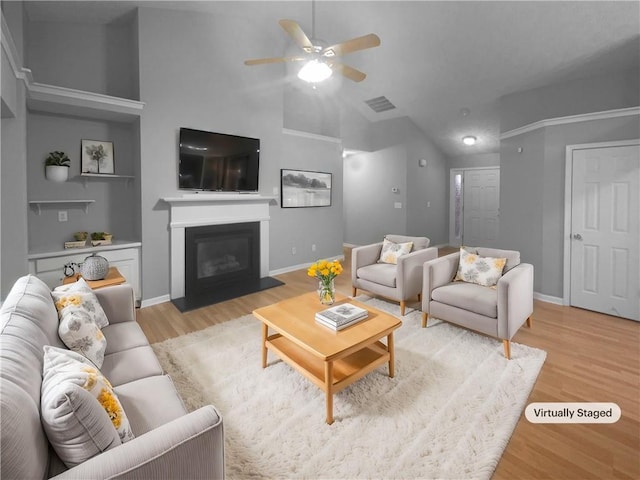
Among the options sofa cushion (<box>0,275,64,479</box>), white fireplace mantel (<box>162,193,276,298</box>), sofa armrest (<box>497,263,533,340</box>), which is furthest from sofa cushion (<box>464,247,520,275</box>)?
sofa cushion (<box>0,275,64,479</box>)

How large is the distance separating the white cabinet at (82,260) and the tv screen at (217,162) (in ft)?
3.37

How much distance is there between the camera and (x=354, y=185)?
309 inches

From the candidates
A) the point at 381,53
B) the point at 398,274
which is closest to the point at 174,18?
the point at 381,53

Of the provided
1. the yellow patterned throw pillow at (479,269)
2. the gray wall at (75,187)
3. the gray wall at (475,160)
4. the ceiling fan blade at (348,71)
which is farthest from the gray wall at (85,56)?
the gray wall at (475,160)

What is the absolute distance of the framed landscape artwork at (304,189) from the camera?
546 cm

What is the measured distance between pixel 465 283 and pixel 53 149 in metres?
4.64

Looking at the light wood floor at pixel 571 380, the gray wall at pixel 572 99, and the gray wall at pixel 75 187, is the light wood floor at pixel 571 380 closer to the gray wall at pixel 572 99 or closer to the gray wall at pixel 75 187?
the gray wall at pixel 75 187

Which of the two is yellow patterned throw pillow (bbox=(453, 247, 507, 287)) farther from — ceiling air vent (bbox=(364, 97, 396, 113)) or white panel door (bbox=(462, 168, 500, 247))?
white panel door (bbox=(462, 168, 500, 247))

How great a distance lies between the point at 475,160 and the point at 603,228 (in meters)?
4.04

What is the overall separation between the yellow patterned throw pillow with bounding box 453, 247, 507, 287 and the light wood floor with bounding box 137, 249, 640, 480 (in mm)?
596

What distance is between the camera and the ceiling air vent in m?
6.16

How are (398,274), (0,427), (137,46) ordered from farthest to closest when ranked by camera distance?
(137,46) → (398,274) → (0,427)

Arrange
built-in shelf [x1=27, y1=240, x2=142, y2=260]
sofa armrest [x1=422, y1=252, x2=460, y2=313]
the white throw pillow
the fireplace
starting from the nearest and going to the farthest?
1. the white throw pillow
2. sofa armrest [x1=422, y1=252, x2=460, y2=313]
3. built-in shelf [x1=27, y1=240, x2=142, y2=260]
4. the fireplace

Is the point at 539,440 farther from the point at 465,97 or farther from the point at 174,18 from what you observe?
the point at 174,18
